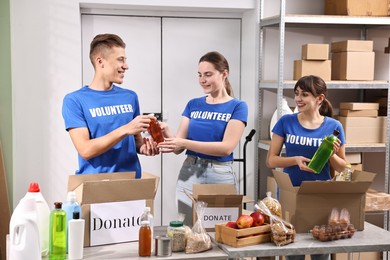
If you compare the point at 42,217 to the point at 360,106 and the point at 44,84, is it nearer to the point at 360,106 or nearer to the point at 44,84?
the point at 44,84

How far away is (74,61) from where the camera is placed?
423 cm

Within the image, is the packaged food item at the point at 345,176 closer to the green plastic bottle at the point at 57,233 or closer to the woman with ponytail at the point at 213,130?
the woman with ponytail at the point at 213,130

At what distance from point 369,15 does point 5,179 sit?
286 centimetres

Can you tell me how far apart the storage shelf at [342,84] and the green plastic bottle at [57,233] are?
2466 mm

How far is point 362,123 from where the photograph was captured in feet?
14.5

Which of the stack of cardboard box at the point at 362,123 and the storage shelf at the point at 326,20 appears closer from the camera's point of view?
the storage shelf at the point at 326,20

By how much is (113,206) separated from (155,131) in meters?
0.55

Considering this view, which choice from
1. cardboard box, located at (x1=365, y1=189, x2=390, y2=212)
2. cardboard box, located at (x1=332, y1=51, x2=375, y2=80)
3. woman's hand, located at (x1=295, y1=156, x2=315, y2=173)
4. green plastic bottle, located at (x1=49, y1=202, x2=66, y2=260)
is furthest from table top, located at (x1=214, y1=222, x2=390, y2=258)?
cardboard box, located at (x1=332, y1=51, x2=375, y2=80)

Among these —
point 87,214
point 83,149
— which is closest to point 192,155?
point 83,149

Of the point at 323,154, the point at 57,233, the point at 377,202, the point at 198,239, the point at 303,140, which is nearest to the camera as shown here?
the point at 57,233

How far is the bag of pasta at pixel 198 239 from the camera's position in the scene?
222 cm

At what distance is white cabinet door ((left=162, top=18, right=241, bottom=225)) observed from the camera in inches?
182

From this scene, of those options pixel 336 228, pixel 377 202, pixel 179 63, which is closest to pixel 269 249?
pixel 336 228

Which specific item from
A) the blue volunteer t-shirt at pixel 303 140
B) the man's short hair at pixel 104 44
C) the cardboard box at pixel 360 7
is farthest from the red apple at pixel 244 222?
the cardboard box at pixel 360 7
